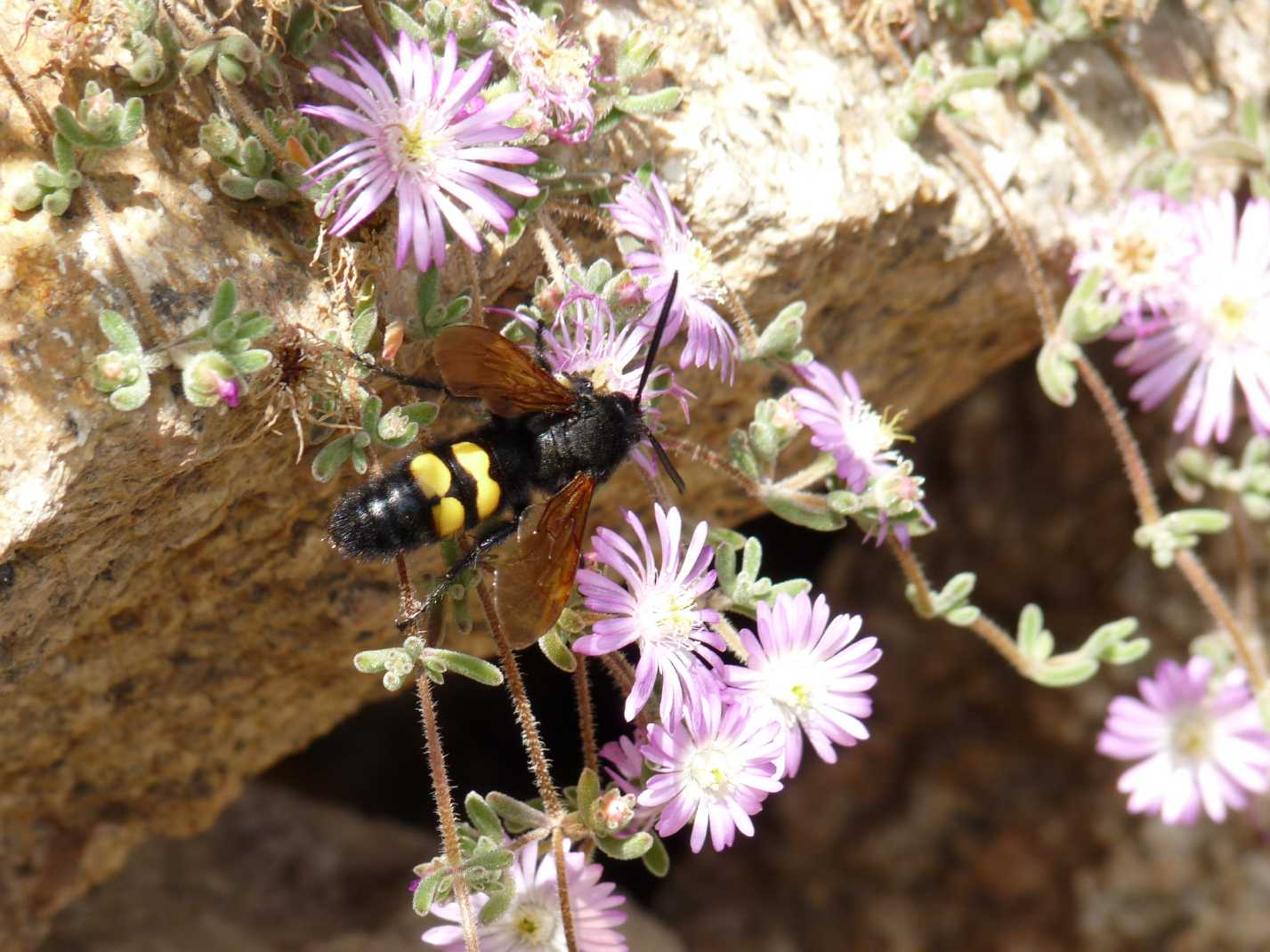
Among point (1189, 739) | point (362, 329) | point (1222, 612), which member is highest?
point (362, 329)

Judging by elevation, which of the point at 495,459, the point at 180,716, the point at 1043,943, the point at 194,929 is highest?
the point at 495,459

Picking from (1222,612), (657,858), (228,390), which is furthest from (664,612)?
(1222,612)

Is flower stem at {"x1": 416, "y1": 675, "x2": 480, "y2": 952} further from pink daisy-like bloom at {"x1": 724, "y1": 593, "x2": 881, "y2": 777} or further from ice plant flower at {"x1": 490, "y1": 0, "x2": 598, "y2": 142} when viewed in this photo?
ice plant flower at {"x1": 490, "y1": 0, "x2": 598, "y2": 142}

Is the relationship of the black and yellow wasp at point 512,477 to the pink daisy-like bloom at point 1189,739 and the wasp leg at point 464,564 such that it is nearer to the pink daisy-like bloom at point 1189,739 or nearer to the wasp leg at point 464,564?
the wasp leg at point 464,564

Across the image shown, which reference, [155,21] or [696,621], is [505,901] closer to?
[696,621]

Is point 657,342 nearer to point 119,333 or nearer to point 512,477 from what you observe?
point 512,477

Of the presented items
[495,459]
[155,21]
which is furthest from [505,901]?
[155,21]
